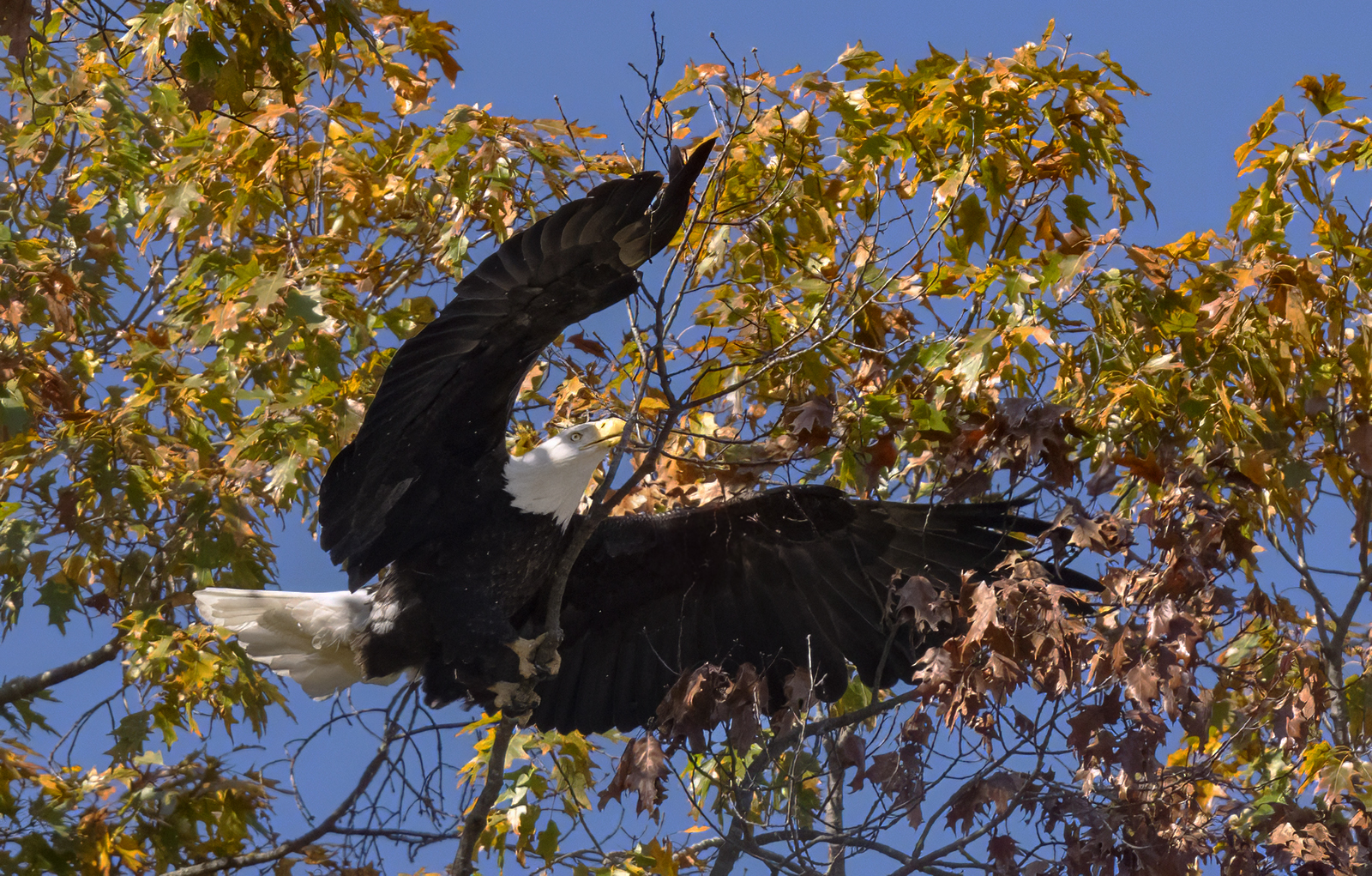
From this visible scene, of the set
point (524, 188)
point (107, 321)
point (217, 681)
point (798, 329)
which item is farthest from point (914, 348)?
point (107, 321)

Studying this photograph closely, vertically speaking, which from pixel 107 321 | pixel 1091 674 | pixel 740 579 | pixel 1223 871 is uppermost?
pixel 107 321

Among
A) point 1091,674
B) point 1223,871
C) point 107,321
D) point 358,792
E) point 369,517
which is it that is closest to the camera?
point 1091,674

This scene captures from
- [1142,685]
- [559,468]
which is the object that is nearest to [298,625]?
[559,468]

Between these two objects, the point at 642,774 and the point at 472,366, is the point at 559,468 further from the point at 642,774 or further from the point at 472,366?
the point at 642,774

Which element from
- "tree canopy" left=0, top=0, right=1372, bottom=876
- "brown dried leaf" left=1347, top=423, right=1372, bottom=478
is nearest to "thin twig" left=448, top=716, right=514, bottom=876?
"tree canopy" left=0, top=0, right=1372, bottom=876

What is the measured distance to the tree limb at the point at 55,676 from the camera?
4.32 m

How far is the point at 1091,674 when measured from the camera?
289 centimetres

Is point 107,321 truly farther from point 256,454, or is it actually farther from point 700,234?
point 700,234

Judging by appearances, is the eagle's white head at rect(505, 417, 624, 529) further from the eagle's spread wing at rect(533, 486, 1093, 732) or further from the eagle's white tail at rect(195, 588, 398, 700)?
the eagle's white tail at rect(195, 588, 398, 700)

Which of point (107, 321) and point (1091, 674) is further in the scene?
point (107, 321)

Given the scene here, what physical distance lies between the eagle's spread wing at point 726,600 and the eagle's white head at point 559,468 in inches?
14.0

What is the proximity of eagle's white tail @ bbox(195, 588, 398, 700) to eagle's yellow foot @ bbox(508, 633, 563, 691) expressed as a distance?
509mm

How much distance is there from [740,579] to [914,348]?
119cm

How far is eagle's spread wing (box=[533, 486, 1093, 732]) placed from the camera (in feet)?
13.4
